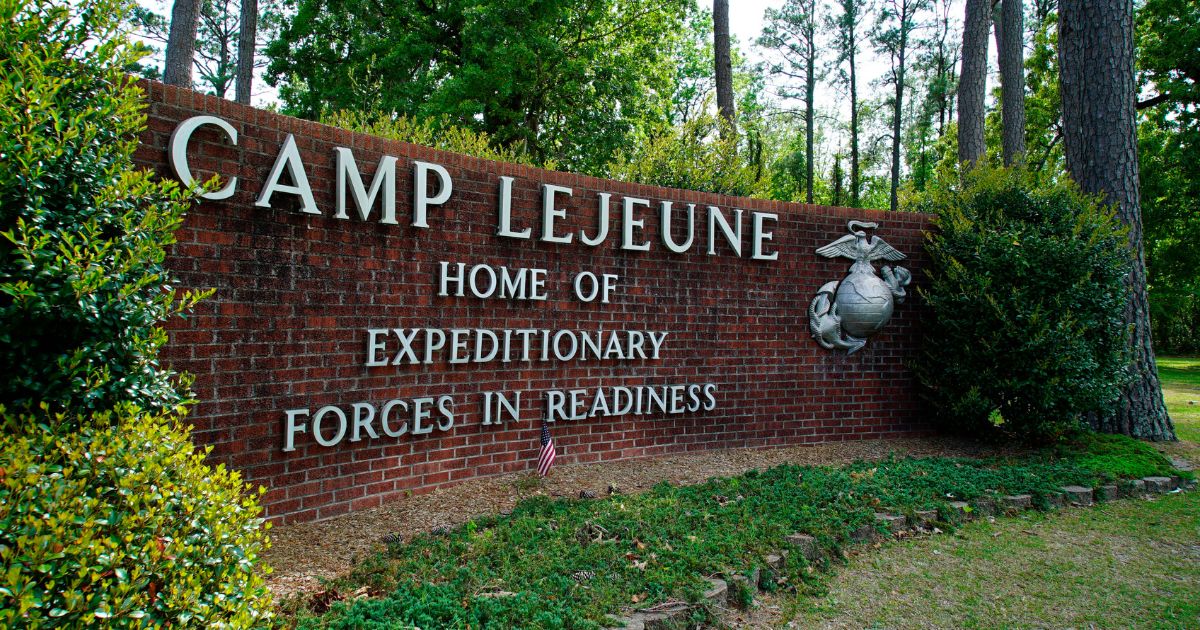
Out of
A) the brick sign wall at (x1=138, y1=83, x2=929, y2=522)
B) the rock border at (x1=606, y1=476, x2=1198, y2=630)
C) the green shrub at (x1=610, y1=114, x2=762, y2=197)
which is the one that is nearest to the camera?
the rock border at (x1=606, y1=476, x2=1198, y2=630)

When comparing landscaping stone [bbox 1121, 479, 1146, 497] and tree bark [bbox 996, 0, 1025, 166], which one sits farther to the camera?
tree bark [bbox 996, 0, 1025, 166]

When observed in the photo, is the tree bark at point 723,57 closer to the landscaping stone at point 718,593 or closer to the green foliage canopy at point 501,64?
the green foliage canopy at point 501,64

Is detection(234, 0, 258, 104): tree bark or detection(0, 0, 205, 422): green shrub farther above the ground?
detection(234, 0, 258, 104): tree bark

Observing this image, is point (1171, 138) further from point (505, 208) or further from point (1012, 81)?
point (505, 208)

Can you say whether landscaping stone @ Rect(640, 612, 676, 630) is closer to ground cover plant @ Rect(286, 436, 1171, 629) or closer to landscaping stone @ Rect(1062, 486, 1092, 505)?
ground cover plant @ Rect(286, 436, 1171, 629)

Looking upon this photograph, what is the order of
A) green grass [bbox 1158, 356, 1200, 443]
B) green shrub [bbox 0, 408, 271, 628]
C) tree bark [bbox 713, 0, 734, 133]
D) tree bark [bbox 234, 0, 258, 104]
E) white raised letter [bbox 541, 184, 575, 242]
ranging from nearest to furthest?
green shrub [bbox 0, 408, 271, 628]
white raised letter [bbox 541, 184, 575, 242]
green grass [bbox 1158, 356, 1200, 443]
tree bark [bbox 713, 0, 734, 133]
tree bark [bbox 234, 0, 258, 104]

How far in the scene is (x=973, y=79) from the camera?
1315cm

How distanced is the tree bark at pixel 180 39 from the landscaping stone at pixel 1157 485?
12.6 m

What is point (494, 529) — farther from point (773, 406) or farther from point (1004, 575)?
point (773, 406)

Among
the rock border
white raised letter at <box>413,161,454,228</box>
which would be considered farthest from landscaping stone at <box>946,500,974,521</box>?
white raised letter at <box>413,161,454,228</box>

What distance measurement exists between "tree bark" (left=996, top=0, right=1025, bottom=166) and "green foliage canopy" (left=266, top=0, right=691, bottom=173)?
7.50m

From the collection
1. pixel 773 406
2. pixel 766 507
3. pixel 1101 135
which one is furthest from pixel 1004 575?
pixel 1101 135

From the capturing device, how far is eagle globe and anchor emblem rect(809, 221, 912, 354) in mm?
7672

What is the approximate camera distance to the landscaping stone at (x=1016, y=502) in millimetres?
5758
